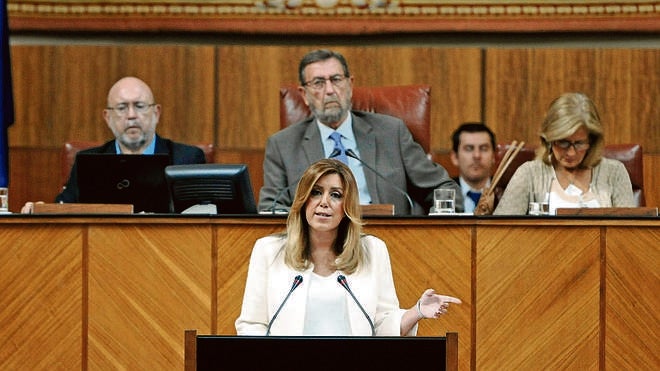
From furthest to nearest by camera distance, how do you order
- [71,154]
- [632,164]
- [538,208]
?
[71,154]
[632,164]
[538,208]

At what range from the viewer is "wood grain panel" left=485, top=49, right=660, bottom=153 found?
5.91 m

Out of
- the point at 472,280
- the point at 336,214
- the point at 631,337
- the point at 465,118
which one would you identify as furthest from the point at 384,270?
the point at 465,118

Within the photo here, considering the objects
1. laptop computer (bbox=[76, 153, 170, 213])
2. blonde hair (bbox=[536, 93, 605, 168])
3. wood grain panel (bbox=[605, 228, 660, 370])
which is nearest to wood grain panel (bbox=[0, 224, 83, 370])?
laptop computer (bbox=[76, 153, 170, 213])

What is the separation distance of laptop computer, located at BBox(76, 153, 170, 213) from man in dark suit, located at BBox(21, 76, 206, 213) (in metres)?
0.79

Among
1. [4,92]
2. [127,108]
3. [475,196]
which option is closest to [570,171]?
[475,196]

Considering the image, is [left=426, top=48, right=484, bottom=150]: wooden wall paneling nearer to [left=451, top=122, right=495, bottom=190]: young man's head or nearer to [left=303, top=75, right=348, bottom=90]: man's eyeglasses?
[left=451, top=122, right=495, bottom=190]: young man's head

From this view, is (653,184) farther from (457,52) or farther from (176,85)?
(176,85)

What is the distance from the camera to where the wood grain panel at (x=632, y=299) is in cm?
375

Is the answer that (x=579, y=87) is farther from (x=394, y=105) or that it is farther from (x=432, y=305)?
(x=432, y=305)

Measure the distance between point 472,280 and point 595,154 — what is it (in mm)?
988

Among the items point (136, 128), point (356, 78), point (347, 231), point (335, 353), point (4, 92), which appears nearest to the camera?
point (335, 353)

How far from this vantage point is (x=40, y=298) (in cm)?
382

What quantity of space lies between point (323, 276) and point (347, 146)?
1.56 metres

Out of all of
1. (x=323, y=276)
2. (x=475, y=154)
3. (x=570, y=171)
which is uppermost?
(x=475, y=154)
